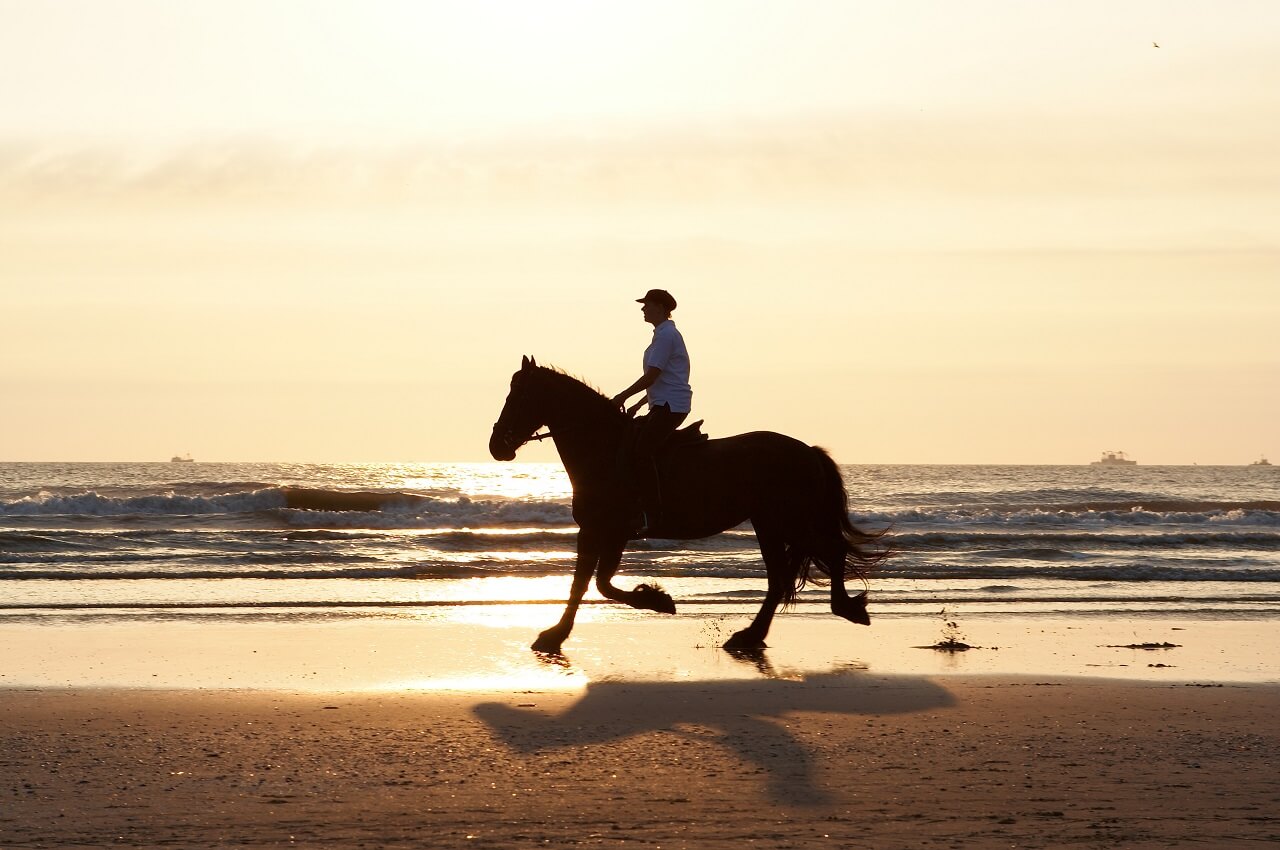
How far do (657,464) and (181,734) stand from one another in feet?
15.9

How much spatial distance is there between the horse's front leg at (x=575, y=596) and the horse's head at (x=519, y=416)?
89 cm

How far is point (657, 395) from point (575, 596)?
1750 millimetres

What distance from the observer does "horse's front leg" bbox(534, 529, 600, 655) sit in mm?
11398

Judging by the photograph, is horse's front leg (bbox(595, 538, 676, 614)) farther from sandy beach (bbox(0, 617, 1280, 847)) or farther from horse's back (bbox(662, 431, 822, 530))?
horse's back (bbox(662, 431, 822, 530))

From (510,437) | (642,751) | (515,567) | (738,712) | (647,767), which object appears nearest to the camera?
(647,767)

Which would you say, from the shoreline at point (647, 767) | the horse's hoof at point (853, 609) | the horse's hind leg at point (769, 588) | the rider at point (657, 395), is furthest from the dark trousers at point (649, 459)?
the shoreline at point (647, 767)

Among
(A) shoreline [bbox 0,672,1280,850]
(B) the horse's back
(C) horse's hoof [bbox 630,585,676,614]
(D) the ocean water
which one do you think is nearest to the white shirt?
(B) the horse's back

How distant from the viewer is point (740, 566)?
21734 millimetres

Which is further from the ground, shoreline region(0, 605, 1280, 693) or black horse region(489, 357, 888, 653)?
black horse region(489, 357, 888, 653)

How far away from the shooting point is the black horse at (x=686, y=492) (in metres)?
11.3

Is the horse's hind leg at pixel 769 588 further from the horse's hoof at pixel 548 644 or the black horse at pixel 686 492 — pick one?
the horse's hoof at pixel 548 644

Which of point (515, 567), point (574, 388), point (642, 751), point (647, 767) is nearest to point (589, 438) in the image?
point (574, 388)

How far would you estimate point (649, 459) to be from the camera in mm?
11359

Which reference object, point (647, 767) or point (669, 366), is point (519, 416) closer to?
point (669, 366)
